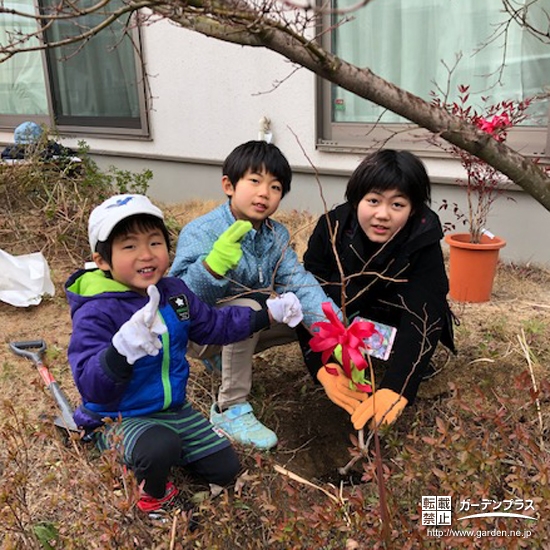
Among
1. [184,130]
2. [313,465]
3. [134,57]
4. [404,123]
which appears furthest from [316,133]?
[313,465]

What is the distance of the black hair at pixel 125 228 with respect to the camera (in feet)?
5.41

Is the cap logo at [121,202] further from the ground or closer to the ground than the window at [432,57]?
closer to the ground

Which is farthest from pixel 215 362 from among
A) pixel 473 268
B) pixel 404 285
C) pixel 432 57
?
pixel 432 57

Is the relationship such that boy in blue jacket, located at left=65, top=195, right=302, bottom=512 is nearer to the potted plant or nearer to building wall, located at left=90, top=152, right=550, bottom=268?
building wall, located at left=90, top=152, right=550, bottom=268

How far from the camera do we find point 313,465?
2.10m

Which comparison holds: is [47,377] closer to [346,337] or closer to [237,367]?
[237,367]

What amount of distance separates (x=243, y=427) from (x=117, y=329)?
0.65 meters

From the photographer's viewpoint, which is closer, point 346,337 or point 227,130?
point 346,337

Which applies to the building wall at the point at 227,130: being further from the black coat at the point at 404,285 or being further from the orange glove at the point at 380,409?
the orange glove at the point at 380,409

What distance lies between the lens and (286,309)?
6.21 feet

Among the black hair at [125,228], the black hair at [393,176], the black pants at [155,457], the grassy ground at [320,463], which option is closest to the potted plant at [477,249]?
the grassy ground at [320,463]

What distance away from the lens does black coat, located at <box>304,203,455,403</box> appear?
204cm

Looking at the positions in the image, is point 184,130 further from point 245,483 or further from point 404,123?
point 245,483

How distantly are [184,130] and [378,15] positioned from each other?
2.00 metres
